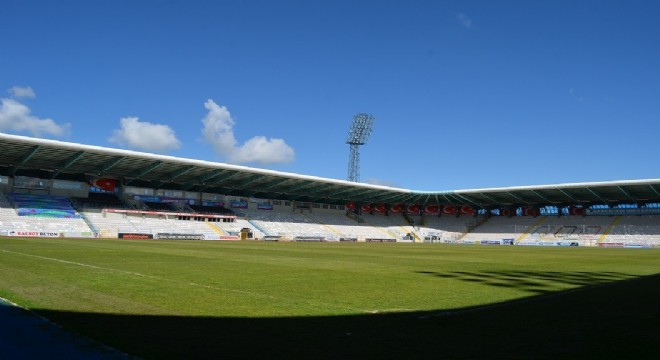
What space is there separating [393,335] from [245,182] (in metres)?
68.4

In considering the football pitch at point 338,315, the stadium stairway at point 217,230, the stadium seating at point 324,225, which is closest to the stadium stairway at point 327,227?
the stadium seating at point 324,225

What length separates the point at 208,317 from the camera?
320 inches

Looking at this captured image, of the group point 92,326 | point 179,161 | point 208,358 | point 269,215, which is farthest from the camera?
point 269,215

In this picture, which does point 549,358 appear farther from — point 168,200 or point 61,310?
point 168,200

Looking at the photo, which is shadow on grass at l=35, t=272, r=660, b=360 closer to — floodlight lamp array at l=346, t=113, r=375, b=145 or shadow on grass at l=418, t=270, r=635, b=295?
shadow on grass at l=418, t=270, r=635, b=295

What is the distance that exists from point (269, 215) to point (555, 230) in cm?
5003

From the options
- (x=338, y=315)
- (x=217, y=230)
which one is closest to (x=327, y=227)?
(x=217, y=230)

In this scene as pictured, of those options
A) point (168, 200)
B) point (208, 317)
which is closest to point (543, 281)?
point (208, 317)

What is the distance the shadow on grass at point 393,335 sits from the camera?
19.7 ft

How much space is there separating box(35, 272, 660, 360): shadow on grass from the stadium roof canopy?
49.6m

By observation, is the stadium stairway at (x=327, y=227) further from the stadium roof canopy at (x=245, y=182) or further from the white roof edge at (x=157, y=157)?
the white roof edge at (x=157, y=157)

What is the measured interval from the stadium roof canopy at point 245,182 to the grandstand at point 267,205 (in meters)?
0.17

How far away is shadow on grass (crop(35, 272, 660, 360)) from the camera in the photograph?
237 inches

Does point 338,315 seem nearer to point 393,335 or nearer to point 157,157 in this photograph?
point 393,335
